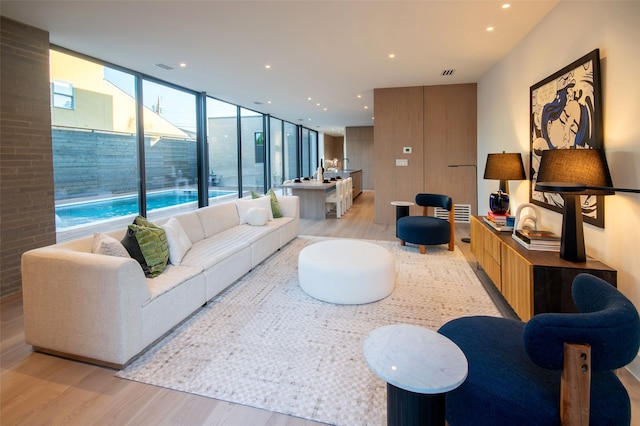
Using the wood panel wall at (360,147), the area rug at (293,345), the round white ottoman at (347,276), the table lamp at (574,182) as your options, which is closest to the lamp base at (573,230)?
the table lamp at (574,182)

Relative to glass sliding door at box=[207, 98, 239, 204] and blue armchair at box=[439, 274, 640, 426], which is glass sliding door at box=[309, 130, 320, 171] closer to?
glass sliding door at box=[207, 98, 239, 204]

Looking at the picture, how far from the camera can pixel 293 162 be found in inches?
500

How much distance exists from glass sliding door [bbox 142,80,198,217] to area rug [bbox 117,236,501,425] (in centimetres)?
308

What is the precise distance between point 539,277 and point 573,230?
41 centimetres

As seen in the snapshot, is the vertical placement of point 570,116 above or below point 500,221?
above

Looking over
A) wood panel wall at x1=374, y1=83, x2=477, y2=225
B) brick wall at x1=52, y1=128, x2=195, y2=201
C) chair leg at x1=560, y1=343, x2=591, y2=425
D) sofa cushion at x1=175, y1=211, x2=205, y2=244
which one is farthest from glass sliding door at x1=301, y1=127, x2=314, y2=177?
chair leg at x1=560, y1=343, x2=591, y2=425

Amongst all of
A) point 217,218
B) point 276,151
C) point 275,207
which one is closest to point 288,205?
point 275,207

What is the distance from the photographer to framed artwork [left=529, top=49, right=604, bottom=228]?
249 centimetres

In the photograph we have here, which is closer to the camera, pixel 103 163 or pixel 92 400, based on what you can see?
pixel 92 400

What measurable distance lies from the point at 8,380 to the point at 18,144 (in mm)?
2553

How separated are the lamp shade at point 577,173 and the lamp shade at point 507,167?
1.47 meters

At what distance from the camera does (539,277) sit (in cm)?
232

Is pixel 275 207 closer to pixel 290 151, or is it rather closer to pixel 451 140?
pixel 451 140

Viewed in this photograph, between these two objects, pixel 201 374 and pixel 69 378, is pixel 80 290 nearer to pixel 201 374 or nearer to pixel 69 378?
pixel 69 378
